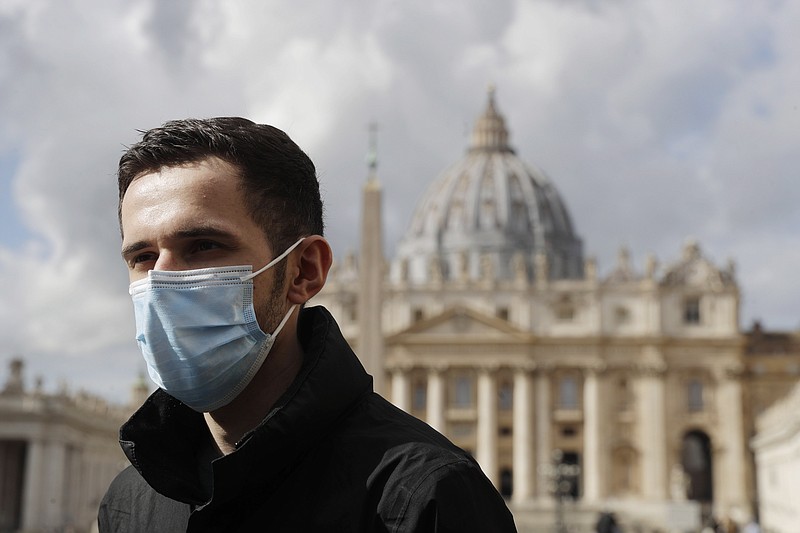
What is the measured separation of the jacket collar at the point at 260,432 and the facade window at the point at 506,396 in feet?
219

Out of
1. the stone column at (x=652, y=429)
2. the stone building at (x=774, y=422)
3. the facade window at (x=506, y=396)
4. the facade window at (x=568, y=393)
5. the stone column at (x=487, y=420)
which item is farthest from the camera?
the facade window at (x=506, y=396)

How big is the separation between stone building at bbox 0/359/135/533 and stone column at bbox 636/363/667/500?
3286 cm

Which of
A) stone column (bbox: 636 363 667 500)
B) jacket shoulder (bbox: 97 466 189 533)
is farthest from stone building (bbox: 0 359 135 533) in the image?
jacket shoulder (bbox: 97 466 189 533)

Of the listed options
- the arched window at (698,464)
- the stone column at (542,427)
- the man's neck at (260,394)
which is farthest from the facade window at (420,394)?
the man's neck at (260,394)

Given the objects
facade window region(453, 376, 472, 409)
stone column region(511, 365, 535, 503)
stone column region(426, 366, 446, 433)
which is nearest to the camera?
stone column region(511, 365, 535, 503)

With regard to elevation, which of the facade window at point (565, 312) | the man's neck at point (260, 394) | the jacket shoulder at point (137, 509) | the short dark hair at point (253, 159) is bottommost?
the jacket shoulder at point (137, 509)

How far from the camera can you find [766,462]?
53812 mm

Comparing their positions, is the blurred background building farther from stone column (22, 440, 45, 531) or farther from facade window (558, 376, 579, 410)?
stone column (22, 440, 45, 531)

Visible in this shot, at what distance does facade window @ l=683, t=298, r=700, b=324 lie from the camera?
2741 inches

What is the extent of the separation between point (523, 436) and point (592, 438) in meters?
4.04

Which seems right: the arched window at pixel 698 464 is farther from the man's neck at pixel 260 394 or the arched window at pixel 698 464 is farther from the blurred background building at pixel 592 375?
the man's neck at pixel 260 394

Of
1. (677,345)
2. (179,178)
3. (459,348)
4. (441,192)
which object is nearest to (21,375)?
(459,348)

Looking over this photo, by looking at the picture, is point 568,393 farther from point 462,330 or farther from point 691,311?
point 691,311

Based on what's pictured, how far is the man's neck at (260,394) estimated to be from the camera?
2963 mm
